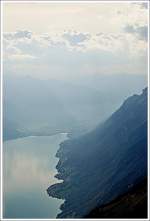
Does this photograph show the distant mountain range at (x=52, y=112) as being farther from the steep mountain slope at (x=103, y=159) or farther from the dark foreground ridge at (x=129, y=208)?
the dark foreground ridge at (x=129, y=208)

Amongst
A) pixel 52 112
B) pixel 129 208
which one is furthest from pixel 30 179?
pixel 129 208

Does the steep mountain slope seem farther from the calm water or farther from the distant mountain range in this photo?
the distant mountain range

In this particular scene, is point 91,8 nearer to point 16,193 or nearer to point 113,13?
point 113,13

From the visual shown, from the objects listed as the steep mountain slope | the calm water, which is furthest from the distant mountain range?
the calm water

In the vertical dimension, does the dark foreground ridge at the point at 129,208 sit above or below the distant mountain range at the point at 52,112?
below

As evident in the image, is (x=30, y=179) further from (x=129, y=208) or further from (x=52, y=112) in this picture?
(x=129, y=208)

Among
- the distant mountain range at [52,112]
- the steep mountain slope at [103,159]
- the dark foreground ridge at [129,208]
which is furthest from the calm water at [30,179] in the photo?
the dark foreground ridge at [129,208]
